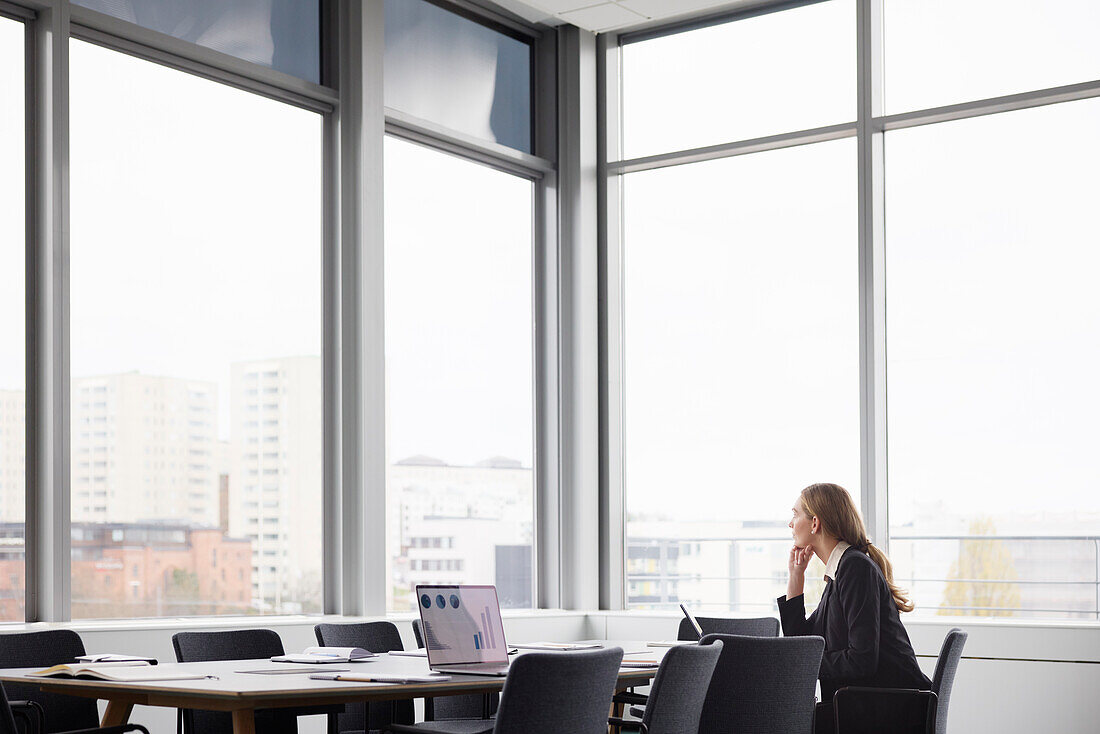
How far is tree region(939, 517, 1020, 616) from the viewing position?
6.43m

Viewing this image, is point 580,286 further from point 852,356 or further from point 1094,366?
point 1094,366

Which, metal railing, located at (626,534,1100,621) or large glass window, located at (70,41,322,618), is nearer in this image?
large glass window, located at (70,41,322,618)

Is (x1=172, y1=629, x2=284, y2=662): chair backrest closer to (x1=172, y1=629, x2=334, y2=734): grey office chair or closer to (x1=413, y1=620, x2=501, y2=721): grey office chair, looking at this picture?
(x1=172, y1=629, x2=334, y2=734): grey office chair

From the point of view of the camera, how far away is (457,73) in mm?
7289

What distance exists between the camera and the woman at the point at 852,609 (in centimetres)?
429

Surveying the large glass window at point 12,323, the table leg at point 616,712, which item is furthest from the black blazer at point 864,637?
the large glass window at point 12,323

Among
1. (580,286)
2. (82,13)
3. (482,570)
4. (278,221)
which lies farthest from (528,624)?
(82,13)

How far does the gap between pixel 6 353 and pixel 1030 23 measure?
4.99 m

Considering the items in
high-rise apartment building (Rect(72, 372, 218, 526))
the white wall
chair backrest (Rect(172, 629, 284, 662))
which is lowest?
the white wall

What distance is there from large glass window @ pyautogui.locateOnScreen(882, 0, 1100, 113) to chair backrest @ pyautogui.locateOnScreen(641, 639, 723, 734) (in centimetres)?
412

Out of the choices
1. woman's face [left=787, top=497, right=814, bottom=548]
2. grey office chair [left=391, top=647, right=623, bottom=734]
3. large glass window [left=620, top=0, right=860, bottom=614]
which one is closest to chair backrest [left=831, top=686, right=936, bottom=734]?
woman's face [left=787, top=497, right=814, bottom=548]

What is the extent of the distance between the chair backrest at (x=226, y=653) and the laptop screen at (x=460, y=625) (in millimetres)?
898

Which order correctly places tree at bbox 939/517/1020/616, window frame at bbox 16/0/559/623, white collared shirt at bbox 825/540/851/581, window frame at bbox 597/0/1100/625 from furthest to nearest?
1. window frame at bbox 597/0/1100/625
2. tree at bbox 939/517/1020/616
3. window frame at bbox 16/0/559/623
4. white collared shirt at bbox 825/540/851/581

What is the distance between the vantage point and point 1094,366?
20.8 feet
